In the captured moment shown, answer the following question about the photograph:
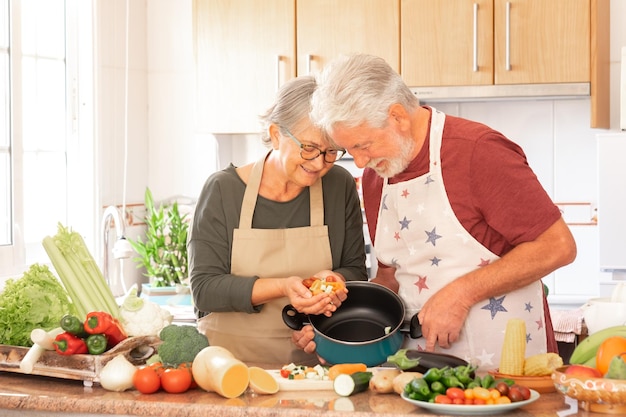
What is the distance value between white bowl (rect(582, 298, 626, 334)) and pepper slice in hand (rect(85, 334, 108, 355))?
5.17ft

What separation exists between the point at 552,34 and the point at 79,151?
7.05 feet

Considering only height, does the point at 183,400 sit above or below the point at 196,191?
below

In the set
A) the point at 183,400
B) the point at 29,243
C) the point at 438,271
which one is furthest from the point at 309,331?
the point at 29,243

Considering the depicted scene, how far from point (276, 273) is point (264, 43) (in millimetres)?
1932

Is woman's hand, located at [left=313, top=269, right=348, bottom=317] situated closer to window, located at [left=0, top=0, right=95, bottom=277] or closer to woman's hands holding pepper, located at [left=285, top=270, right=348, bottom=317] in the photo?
woman's hands holding pepper, located at [left=285, top=270, right=348, bottom=317]

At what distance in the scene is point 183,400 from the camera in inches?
73.7

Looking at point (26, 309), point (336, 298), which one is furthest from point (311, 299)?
point (26, 309)

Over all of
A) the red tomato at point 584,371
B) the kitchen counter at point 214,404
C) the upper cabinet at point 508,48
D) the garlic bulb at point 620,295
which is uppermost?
the upper cabinet at point 508,48

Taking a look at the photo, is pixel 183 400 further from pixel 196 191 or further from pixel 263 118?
pixel 196 191

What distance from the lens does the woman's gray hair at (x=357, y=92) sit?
213 cm

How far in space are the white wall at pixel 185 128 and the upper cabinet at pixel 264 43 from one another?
0.27m

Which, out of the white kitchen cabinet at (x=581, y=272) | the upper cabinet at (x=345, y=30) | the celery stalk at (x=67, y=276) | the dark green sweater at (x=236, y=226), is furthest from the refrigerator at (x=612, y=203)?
the celery stalk at (x=67, y=276)

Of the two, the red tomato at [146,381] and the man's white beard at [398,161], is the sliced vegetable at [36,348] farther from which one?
the man's white beard at [398,161]

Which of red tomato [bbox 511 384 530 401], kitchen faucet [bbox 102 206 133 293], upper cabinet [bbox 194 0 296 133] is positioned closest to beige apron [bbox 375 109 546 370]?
red tomato [bbox 511 384 530 401]
